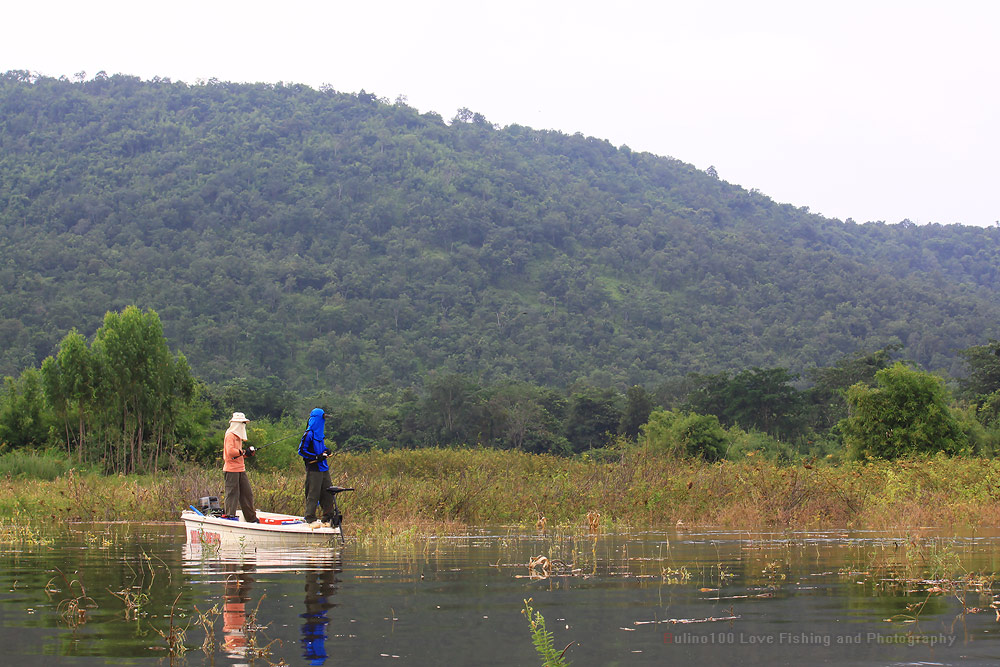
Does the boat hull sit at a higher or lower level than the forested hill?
lower

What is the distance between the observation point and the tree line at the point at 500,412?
3450 centimetres

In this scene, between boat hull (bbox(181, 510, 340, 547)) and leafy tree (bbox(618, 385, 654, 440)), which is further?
leafy tree (bbox(618, 385, 654, 440))

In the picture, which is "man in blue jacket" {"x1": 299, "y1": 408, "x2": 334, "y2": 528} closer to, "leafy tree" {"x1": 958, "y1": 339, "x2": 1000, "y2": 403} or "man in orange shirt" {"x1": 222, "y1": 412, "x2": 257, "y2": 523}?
"man in orange shirt" {"x1": 222, "y1": 412, "x2": 257, "y2": 523}

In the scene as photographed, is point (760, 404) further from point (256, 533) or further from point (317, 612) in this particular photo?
point (317, 612)

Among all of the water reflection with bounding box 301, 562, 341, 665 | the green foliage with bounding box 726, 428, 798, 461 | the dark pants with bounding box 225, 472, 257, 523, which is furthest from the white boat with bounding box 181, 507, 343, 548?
the green foliage with bounding box 726, 428, 798, 461

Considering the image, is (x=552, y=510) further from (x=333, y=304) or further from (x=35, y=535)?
(x=333, y=304)

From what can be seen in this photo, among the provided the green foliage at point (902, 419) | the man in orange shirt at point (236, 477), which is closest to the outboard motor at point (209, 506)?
the man in orange shirt at point (236, 477)

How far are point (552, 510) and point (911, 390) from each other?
17197 millimetres

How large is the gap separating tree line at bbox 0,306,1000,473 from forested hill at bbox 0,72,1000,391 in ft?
84.4

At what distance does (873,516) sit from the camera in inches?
763

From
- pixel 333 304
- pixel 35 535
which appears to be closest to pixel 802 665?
pixel 35 535

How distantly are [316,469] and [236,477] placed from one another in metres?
1.34

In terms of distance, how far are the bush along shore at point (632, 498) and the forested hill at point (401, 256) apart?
79.9 metres

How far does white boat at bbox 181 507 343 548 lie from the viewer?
49.4 feet
